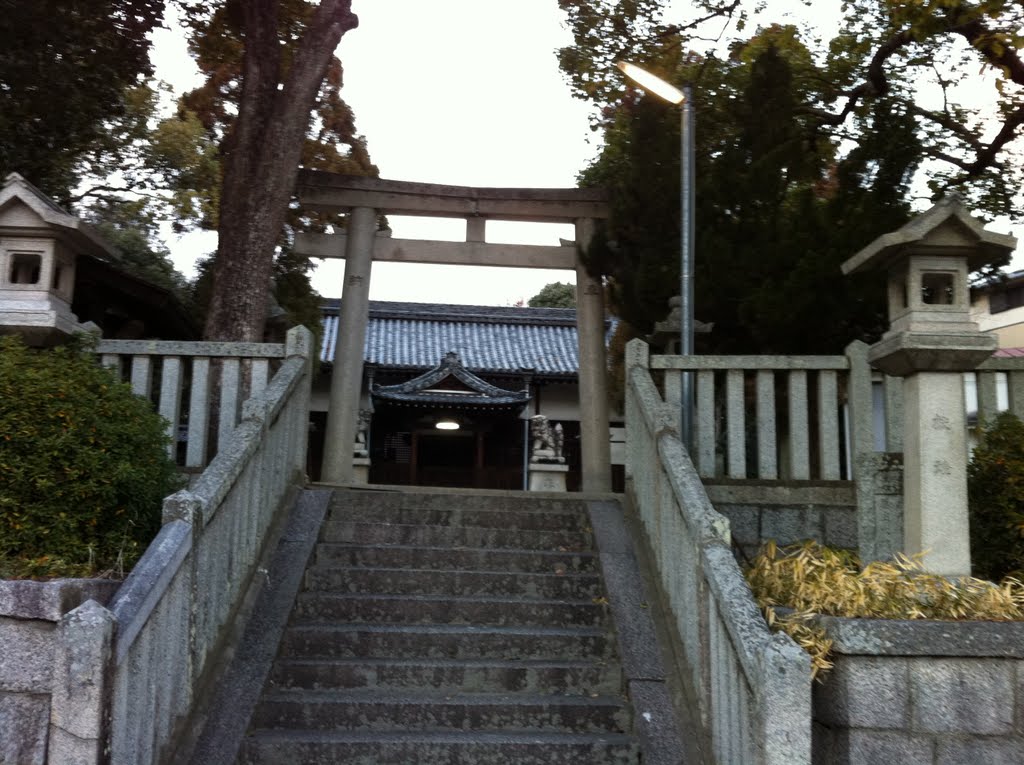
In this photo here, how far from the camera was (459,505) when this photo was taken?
696 cm

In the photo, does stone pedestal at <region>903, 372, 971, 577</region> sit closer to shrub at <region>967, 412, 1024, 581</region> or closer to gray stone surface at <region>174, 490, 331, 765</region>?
shrub at <region>967, 412, 1024, 581</region>

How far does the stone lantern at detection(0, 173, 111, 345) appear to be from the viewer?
6188 millimetres

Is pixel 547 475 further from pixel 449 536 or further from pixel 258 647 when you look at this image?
pixel 258 647

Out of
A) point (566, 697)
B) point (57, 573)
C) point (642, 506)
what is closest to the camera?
point (57, 573)

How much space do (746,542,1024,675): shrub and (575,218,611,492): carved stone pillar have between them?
6.01m

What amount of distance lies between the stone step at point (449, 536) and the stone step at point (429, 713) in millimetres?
1602

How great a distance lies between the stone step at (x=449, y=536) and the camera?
6.51 m

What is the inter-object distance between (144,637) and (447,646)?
2.01 meters

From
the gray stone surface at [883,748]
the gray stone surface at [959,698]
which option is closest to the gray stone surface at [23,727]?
the gray stone surface at [883,748]

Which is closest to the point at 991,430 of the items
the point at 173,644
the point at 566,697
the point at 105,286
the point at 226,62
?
the point at 566,697

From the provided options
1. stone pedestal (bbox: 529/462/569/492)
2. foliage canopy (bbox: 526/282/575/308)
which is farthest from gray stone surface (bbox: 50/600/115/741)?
foliage canopy (bbox: 526/282/575/308)

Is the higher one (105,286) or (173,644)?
(105,286)

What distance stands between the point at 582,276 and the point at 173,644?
8.17m

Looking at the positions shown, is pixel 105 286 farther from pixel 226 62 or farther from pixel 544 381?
pixel 544 381
